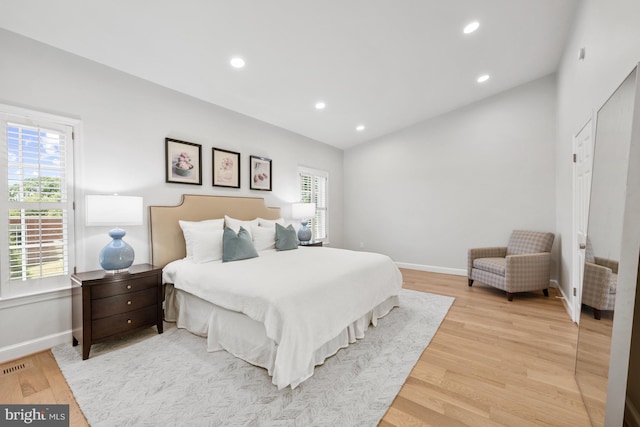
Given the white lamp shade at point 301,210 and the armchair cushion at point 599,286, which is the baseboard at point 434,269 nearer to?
the white lamp shade at point 301,210

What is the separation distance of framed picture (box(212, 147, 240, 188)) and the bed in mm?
507

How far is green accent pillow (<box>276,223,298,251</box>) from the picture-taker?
3.65 m

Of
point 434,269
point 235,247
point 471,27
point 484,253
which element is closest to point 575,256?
point 484,253

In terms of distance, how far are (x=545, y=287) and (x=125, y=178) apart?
18.3ft

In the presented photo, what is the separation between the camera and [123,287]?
7.87ft

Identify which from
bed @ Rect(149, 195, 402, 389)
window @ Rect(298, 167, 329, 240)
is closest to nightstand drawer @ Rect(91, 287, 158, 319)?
bed @ Rect(149, 195, 402, 389)

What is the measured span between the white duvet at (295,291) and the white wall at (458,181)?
2468mm

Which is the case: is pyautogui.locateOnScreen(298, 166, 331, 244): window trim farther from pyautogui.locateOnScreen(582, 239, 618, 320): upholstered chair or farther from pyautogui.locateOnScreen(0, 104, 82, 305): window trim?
pyautogui.locateOnScreen(582, 239, 618, 320): upholstered chair

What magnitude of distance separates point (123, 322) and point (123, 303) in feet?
0.56

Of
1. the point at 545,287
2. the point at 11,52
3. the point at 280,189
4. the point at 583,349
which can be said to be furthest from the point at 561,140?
the point at 11,52

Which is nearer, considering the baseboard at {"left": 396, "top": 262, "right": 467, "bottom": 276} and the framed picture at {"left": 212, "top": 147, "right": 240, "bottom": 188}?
the framed picture at {"left": 212, "top": 147, "right": 240, "bottom": 188}

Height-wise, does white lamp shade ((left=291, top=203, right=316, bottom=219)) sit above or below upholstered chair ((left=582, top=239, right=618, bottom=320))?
above

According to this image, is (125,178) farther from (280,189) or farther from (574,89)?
(574,89)

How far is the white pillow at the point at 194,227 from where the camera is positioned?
3.04 m
